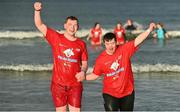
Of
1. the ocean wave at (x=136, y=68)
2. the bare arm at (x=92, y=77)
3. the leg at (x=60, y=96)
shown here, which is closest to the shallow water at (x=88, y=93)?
the ocean wave at (x=136, y=68)

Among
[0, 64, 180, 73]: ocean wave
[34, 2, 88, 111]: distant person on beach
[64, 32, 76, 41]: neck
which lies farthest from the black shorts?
[0, 64, 180, 73]: ocean wave

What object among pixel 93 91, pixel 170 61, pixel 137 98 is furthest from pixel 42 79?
pixel 170 61

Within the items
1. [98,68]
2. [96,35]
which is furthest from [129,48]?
[96,35]

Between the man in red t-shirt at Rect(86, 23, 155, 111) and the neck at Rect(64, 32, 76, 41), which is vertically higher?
the neck at Rect(64, 32, 76, 41)

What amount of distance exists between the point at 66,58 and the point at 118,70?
0.94 m

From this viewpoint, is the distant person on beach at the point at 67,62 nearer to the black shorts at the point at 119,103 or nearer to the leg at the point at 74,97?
the leg at the point at 74,97

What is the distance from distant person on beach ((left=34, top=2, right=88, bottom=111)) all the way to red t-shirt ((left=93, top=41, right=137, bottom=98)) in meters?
0.47

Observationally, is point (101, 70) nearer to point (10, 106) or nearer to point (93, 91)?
point (10, 106)

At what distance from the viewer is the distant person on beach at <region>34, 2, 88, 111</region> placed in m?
9.74

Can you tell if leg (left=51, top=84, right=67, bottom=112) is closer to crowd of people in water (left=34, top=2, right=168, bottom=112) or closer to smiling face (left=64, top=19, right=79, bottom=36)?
crowd of people in water (left=34, top=2, right=168, bottom=112)

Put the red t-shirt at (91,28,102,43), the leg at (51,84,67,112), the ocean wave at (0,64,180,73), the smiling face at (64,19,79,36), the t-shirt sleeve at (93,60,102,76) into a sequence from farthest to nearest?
the red t-shirt at (91,28,102,43)
the ocean wave at (0,64,180,73)
the leg at (51,84,67,112)
the smiling face at (64,19,79,36)
the t-shirt sleeve at (93,60,102,76)

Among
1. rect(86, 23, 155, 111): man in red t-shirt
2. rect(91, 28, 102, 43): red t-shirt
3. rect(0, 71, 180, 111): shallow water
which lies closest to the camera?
rect(86, 23, 155, 111): man in red t-shirt

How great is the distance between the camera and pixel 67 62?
9.74 metres

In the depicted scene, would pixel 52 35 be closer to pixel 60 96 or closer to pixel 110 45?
pixel 60 96
